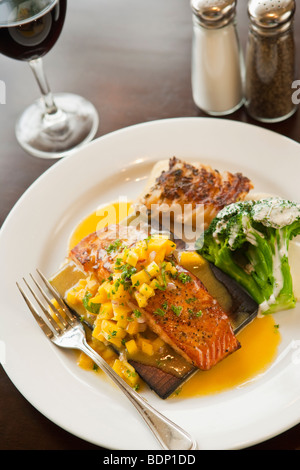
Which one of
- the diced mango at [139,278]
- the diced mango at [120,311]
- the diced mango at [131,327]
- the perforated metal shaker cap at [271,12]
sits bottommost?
the diced mango at [131,327]

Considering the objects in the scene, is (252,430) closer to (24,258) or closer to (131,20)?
(24,258)

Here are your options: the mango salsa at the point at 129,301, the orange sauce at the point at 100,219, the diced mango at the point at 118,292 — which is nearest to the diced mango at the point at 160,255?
the mango salsa at the point at 129,301

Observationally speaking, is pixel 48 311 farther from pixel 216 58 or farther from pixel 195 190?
pixel 216 58

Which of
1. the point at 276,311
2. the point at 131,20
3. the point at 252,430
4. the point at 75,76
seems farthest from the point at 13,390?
the point at 131,20

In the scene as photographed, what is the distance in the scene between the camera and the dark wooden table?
3.93 m

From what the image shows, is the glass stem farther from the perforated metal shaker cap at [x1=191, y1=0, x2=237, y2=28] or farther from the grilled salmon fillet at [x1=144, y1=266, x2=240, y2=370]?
the grilled salmon fillet at [x1=144, y1=266, x2=240, y2=370]

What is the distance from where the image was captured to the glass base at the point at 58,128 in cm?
392

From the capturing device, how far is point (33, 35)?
3.21m

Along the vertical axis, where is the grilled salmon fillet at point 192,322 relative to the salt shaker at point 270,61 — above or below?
below

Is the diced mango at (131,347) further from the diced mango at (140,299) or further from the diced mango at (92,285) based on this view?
the diced mango at (92,285)

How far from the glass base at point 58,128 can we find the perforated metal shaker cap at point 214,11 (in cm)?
111

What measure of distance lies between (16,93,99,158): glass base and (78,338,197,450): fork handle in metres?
1.77

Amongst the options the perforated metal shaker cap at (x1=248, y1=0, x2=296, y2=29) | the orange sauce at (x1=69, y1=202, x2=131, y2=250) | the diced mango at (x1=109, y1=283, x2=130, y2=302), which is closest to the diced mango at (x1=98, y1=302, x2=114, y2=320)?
the diced mango at (x1=109, y1=283, x2=130, y2=302)

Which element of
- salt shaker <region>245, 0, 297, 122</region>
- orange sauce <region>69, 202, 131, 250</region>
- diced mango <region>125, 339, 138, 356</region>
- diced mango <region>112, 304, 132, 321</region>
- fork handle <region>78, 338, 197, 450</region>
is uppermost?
salt shaker <region>245, 0, 297, 122</region>
